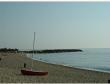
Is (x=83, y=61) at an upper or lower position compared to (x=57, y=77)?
lower

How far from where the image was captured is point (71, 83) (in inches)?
632

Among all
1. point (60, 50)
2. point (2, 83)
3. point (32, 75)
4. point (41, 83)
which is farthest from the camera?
point (60, 50)

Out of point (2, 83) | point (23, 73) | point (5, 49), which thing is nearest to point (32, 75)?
point (23, 73)

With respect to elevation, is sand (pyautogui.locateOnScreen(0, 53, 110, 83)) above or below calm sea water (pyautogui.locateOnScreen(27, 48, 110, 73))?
above

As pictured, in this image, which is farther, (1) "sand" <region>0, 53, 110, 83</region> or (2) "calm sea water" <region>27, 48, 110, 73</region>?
(2) "calm sea water" <region>27, 48, 110, 73</region>

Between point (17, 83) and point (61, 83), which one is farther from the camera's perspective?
point (61, 83)

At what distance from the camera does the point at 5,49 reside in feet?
433

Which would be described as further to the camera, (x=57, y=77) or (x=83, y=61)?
(x=83, y=61)

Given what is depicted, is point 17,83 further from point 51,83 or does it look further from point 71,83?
point 71,83

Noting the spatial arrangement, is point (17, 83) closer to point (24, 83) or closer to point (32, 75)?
point (24, 83)

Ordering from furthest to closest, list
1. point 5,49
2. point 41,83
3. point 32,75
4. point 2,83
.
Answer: point 5,49 < point 32,75 < point 41,83 < point 2,83

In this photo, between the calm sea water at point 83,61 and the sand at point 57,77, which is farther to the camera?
the calm sea water at point 83,61

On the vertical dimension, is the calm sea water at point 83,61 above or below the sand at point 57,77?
below

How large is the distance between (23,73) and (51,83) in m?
6.06
